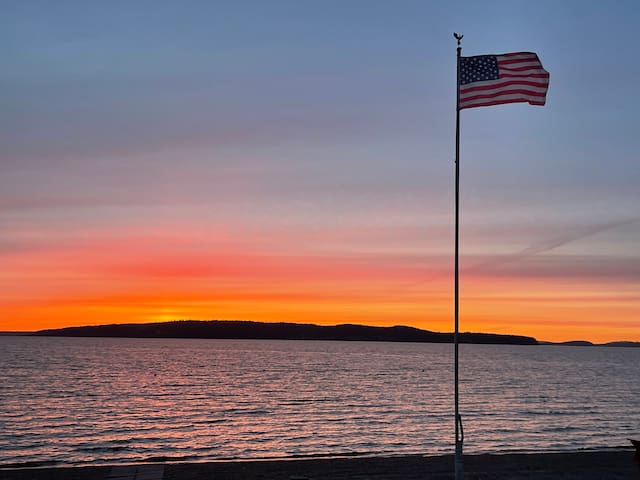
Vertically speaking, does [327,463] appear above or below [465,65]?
below

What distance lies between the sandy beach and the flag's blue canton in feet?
42.6

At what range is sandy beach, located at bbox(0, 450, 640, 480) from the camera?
23.5 meters

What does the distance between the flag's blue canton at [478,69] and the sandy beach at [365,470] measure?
42.6 feet

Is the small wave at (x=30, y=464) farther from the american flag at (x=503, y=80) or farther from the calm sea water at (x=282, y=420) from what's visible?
→ the american flag at (x=503, y=80)

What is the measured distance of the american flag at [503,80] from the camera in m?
17.8

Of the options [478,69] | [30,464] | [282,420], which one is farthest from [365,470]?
[282,420]

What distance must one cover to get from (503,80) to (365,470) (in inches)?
567

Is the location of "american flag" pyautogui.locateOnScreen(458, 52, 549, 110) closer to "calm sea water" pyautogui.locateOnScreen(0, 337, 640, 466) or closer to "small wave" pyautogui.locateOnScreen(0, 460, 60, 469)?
"calm sea water" pyautogui.locateOnScreen(0, 337, 640, 466)

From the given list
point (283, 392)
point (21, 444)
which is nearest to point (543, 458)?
point (21, 444)

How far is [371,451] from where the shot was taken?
111 ft

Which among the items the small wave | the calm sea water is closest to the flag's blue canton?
the calm sea water

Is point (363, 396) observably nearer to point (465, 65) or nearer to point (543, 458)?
point (543, 458)

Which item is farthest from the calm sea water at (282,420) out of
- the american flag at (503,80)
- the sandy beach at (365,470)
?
the american flag at (503,80)

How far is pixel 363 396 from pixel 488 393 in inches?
591
